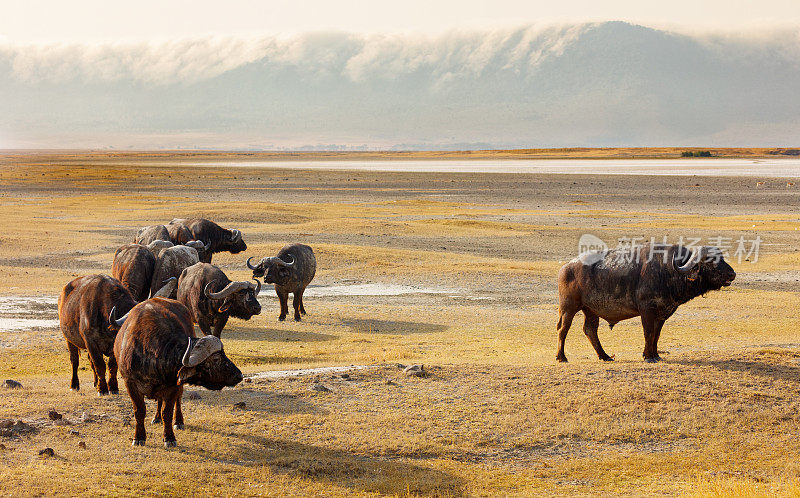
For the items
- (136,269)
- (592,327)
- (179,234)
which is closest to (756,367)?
(592,327)

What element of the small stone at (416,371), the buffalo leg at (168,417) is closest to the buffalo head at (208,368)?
the buffalo leg at (168,417)

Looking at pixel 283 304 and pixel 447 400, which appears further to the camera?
pixel 283 304

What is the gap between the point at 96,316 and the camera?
11.1m

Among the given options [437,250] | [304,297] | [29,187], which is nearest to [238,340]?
[304,297]

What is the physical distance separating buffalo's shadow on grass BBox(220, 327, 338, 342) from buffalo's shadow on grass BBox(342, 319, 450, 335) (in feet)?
3.23

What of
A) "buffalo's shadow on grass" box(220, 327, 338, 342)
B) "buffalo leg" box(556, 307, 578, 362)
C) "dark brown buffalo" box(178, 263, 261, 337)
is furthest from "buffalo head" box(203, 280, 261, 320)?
"buffalo leg" box(556, 307, 578, 362)

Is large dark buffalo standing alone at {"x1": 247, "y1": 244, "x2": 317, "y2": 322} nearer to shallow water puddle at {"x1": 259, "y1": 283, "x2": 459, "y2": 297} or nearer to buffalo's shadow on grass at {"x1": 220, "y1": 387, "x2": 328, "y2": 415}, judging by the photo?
shallow water puddle at {"x1": 259, "y1": 283, "x2": 459, "y2": 297}

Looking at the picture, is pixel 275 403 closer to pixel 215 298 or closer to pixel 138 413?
pixel 138 413

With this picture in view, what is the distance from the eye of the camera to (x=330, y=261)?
27797 mm

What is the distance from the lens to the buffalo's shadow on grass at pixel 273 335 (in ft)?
55.8

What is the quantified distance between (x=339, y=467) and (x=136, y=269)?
344 inches

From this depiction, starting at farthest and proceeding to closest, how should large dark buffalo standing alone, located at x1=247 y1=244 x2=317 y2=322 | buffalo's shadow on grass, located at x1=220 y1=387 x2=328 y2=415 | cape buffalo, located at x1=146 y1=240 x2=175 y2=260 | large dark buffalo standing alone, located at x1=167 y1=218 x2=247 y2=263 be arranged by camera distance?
A: large dark buffalo standing alone, located at x1=167 y1=218 x2=247 y2=263
large dark buffalo standing alone, located at x1=247 y1=244 x2=317 y2=322
cape buffalo, located at x1=146 y1=240 x2=175 y2=260
buffalo's shadow on grass, located at x1=220 y1=387 x2=328 y2=415

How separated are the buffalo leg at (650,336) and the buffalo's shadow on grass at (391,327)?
235 inches

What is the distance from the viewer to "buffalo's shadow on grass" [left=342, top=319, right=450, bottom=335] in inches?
709
